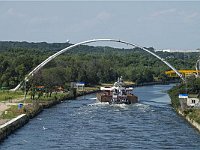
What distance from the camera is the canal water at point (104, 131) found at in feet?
114

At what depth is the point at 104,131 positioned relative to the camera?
41.1 meters

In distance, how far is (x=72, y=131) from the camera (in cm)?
4106

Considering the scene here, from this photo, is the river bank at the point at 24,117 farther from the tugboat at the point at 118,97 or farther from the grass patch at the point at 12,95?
the tugboat at the point at 118,97

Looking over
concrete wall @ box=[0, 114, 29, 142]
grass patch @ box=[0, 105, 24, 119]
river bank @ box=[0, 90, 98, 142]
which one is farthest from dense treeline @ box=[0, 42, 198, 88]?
concrete wall @ box=[0, 114, 29, 142]

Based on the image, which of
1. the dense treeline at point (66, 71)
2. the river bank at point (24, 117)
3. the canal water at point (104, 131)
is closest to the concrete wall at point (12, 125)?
the river bank at point (24, 117)

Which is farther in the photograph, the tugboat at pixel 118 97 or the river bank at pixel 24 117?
the tugboat at pixel 118 97

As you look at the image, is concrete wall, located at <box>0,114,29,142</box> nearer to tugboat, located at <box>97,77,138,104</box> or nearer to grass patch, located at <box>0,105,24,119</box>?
grass patch, located at <box>0,105,24,119</box>

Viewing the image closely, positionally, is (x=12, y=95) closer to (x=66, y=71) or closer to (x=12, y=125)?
(x=66, y=71)

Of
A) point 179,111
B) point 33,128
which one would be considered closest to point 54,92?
point 179,111

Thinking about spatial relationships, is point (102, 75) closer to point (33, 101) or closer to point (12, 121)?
point (33, 101)

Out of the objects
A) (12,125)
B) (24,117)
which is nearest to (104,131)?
(12,125)

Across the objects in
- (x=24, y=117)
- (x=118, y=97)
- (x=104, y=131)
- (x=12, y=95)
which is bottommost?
(x=104, y=131)

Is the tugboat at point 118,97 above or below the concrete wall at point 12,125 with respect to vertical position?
above

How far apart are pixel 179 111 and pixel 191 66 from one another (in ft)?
316
